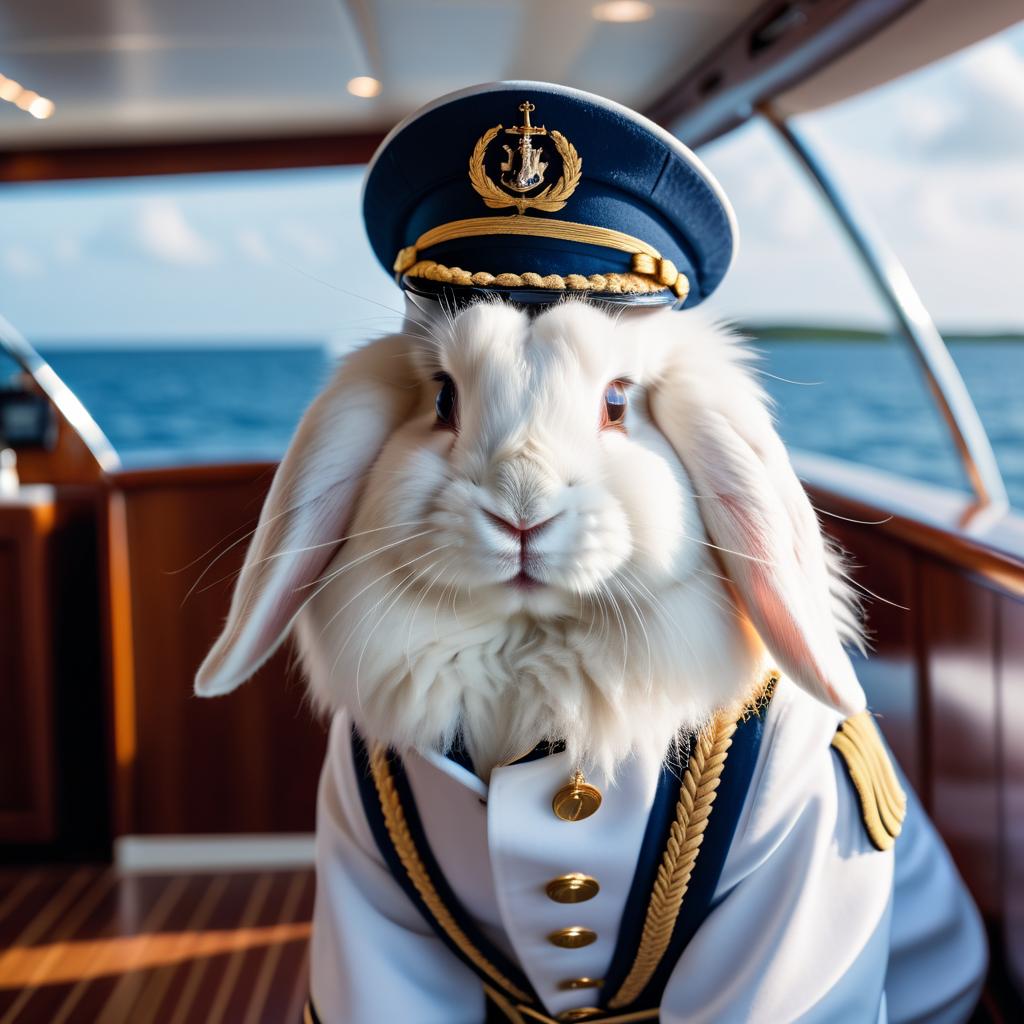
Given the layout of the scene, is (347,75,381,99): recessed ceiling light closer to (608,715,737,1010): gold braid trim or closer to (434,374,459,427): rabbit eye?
(434,374,459,427): rabbit eye

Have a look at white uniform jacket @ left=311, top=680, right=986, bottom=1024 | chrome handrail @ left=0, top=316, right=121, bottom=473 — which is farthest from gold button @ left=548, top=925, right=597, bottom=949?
chrome handrail @ left=0, top=316, right=121, bottom=473

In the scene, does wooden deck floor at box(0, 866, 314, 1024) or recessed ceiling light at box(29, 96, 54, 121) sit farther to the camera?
recessed ceiling light at box(29, 96, 54, 121)

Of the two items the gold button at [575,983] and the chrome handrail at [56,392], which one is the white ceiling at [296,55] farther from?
the gold button at [575,983]

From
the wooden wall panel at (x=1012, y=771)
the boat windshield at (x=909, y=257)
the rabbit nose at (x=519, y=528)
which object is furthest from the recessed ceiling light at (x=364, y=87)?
the boat windshield at (x=909, y=257)

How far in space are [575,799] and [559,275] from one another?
1.61ft

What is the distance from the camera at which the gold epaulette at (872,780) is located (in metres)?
1.01

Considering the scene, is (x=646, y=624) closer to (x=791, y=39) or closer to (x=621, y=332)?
(x=621, y=332)

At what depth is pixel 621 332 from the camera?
929 mm

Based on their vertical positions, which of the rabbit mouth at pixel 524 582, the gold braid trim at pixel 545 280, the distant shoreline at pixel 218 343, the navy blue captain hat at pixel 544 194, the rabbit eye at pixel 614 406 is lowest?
the rabbit mouth at pixel 524 582

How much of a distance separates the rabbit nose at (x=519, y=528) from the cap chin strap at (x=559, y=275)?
0.81 feet

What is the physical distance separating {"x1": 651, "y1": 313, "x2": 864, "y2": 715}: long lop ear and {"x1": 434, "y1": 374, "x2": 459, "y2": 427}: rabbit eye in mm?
189

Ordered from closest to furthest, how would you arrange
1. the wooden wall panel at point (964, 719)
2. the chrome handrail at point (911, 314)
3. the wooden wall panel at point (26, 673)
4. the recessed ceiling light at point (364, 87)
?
the wooden wall panel at point (964, 719), the chrome handrail at point (911, 314), the wooden wall panel at point (26, 673), the recessed ceiling light at point (364, 87)

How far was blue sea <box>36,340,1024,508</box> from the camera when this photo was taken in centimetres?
2569

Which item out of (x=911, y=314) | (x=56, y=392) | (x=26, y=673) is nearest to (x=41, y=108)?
(x=56, y=392)
